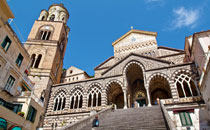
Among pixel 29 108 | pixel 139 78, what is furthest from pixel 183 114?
pixel 29 108

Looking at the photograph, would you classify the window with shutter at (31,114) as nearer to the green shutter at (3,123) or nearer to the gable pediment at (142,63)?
the green shutter at (3,123)

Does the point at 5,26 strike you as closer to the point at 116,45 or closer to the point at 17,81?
the point at 17,81

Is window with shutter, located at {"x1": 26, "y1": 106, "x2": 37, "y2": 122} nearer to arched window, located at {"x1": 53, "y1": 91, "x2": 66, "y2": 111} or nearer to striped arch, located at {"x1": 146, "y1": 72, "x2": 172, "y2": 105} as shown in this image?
arched window, located at {"x1": 53, "y1": 91, "x2": 66, "y2": 111}

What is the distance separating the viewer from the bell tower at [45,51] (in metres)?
22.9

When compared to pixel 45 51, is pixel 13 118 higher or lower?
lower

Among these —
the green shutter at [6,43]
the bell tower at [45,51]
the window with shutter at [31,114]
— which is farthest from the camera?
the bell tower at [45,51]

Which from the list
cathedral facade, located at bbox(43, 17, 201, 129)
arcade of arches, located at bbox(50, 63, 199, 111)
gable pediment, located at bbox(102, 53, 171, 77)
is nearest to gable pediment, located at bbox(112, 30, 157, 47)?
cathedral facade, located at bbox(43, 17, 201, 129)

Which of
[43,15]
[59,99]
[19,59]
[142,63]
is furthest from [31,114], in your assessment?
[43,15]

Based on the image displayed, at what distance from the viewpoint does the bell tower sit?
22.9m

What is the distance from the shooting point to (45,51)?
2620 centimetres

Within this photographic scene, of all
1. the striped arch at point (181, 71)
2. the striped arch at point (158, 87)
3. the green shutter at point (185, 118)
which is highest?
the striped arch at point (181, 71)

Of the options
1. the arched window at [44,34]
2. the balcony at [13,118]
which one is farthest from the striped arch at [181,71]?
the arched window at [44,34]

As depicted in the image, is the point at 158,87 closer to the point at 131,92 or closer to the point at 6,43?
the point at 131,92

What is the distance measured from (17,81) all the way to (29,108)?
373cm
